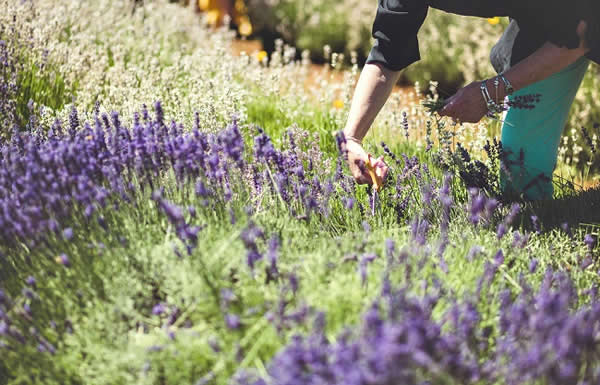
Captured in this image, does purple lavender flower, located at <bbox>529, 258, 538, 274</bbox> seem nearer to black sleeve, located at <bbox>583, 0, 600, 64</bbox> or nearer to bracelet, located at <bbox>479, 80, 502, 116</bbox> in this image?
bracelet, located at <bbox>479, 80, 502, 116</bbox>

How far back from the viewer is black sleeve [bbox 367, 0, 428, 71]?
99.9 inches

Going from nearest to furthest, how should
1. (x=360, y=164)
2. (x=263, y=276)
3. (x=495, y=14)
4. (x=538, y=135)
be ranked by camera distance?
(x=263, y=276), (x=360, y=164), (x=495, y=14), (x=538, y=135)

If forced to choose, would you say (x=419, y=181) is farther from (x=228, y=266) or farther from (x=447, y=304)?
(x=228, y=266)

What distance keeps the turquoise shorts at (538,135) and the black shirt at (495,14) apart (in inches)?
9.3

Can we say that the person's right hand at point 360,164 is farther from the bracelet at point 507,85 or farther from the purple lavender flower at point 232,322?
the purple lavender flower at point 232,322

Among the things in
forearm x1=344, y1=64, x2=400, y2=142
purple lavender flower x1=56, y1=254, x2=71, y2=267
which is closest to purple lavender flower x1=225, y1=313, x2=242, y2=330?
purple lavender flower x1=56, y1=254, x2=71, y2=267

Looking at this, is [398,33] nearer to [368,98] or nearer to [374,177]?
[368,98]

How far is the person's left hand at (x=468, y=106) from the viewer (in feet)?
7.84

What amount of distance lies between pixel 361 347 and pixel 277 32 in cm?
719

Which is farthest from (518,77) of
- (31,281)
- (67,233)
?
(31,281)

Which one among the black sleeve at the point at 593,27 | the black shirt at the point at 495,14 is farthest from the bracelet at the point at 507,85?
the black sleeve at the point at 593,27

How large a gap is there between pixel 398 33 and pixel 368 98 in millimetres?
284

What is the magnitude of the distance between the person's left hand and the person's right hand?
1.00 ft

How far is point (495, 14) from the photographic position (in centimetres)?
263
